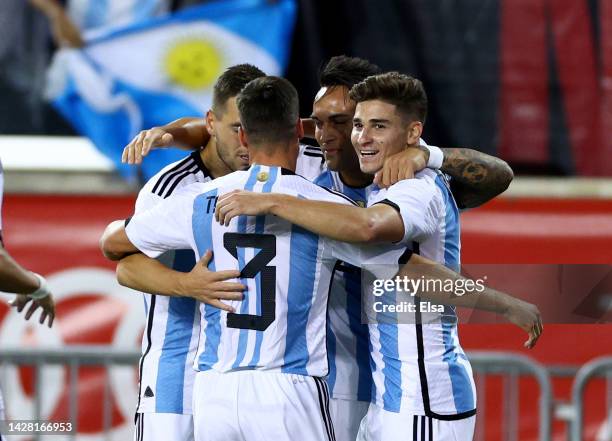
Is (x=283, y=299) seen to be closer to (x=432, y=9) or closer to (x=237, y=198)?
(x=237, y=198)

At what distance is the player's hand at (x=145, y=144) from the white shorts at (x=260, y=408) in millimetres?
1078

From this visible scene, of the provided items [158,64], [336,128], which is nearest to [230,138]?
[336,128]

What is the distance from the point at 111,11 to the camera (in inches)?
333

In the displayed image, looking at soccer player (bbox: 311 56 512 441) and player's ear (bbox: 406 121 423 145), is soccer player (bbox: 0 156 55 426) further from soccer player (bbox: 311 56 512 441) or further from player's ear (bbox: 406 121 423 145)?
player's ear (bbox: 406 121 423 145)

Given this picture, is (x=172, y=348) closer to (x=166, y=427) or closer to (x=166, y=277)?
(x=166, y=427)

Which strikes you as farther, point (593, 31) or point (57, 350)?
point (593, 31)

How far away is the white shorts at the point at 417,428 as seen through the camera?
4766 millimetres

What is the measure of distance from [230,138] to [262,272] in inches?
36.2

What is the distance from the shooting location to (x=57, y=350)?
7262 millimetres

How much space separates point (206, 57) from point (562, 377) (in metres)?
3.21

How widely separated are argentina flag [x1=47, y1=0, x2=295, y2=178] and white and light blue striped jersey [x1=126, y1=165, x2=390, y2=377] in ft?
12.4

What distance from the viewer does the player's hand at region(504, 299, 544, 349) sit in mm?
4777

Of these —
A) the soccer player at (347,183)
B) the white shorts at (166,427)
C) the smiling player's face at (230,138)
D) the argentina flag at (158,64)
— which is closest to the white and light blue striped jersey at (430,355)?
the soccer player at (347,183)

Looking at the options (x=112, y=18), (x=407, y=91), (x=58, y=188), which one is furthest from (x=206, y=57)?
(x=407, y=91)
